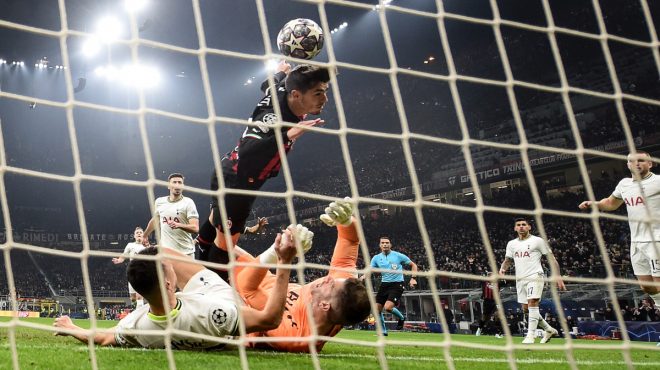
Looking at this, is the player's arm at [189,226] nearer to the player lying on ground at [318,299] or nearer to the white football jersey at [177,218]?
the white football jersey at [177,218]

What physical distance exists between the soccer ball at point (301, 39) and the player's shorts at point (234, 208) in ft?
3.38

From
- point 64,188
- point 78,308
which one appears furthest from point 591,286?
point 64,188

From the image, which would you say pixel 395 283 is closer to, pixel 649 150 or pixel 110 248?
pixel 649 150

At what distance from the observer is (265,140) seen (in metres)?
4.02

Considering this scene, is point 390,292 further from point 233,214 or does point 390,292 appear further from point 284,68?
point 284,68

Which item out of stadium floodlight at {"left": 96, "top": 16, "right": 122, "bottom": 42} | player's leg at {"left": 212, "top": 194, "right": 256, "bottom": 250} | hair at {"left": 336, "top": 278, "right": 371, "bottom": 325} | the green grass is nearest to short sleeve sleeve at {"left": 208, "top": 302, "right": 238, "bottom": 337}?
the green grass

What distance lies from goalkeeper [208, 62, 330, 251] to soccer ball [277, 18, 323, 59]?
132 millimetres

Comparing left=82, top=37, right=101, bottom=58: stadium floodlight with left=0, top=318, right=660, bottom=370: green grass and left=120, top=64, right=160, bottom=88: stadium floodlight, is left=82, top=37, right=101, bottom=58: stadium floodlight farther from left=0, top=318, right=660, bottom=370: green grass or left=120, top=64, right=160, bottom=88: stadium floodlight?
left=0, top=318, right=660, bottom=370: green grass

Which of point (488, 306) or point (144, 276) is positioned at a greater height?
point (144, 276)

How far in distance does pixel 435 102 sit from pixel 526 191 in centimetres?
573

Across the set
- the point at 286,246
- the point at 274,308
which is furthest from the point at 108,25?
the point at 286,246

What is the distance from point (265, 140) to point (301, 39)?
0.79m

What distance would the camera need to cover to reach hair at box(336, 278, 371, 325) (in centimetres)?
316

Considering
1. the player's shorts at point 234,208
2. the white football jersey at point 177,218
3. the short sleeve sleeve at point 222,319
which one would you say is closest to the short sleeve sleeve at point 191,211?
the white football jersey at point 177,218
